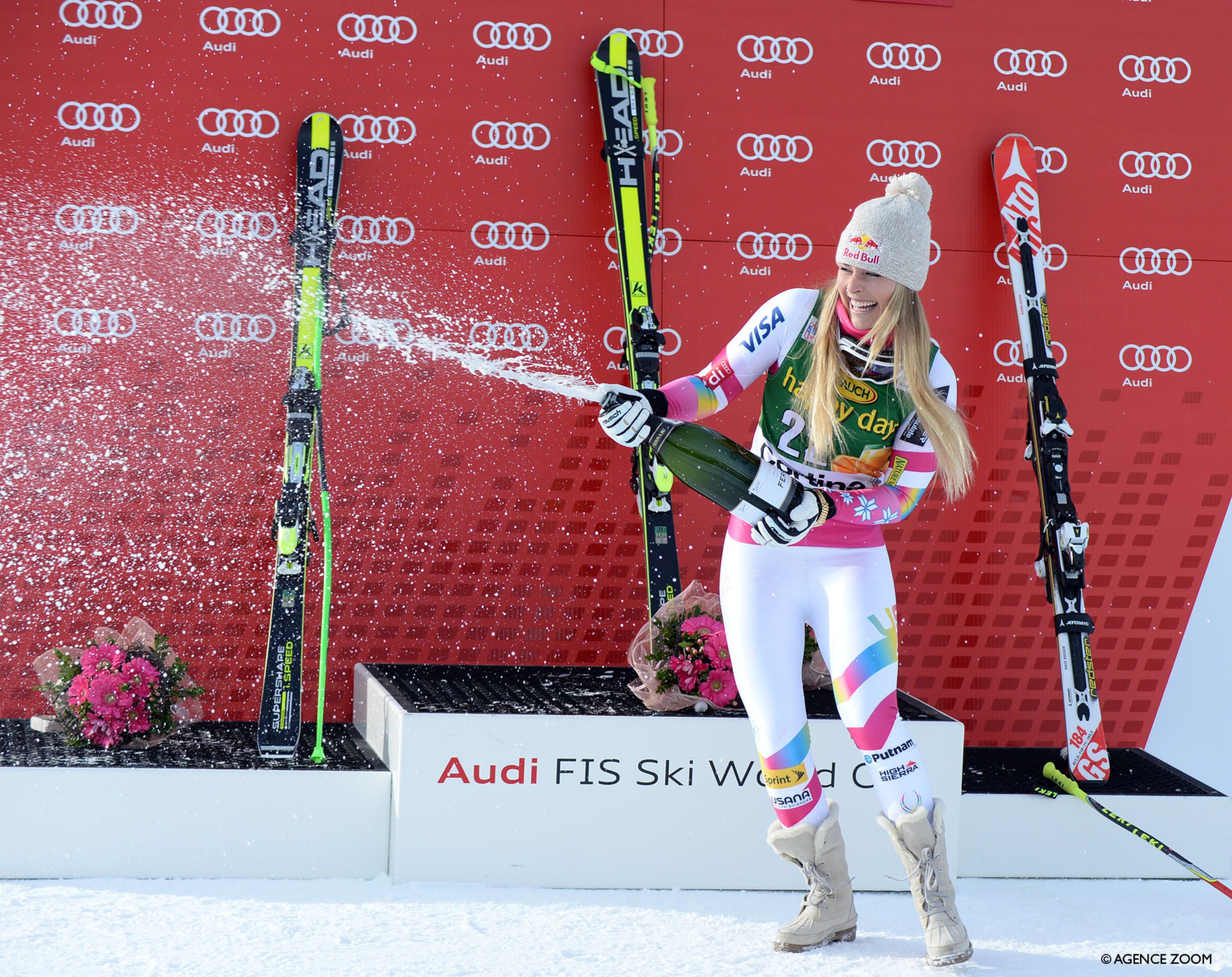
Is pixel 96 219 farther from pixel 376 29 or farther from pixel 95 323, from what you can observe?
pixel 376 29

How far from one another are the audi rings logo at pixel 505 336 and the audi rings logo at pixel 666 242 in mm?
321

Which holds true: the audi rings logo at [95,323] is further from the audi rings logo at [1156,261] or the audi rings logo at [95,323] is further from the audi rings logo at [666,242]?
the audi rings logo at [1156,261]

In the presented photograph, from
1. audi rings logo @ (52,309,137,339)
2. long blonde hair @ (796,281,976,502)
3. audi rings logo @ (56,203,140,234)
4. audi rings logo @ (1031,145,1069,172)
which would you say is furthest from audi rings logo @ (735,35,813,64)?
audi rings logo @ (52,309,137,339)

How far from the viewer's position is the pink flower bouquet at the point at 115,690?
3.00 metres

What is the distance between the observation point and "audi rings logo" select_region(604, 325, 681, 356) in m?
3.76

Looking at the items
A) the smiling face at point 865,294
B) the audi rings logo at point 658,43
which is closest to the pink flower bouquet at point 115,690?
the smiling face at point 865,294

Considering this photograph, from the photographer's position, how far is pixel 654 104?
141 inches

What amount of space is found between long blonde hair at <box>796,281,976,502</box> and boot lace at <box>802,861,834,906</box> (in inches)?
31.9

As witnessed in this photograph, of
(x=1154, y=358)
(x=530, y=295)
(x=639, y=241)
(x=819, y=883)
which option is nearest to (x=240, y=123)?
(x=530, y=295)

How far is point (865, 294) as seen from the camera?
2.42m

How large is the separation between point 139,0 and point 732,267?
1834 mm

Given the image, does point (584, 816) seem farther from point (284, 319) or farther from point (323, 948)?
point (284, 319)

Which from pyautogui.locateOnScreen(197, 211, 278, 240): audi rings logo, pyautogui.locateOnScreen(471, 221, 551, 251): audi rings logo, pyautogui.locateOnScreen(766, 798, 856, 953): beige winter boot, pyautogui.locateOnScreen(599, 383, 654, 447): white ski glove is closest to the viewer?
pyautogui.locateOnScreen(599, 383, 654, 447): white ski glove

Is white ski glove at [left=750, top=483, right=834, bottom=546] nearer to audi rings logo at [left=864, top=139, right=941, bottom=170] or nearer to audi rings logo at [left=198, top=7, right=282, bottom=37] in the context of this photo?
audi rings logo at [left=864, top=139, right=941, bottom=170]
